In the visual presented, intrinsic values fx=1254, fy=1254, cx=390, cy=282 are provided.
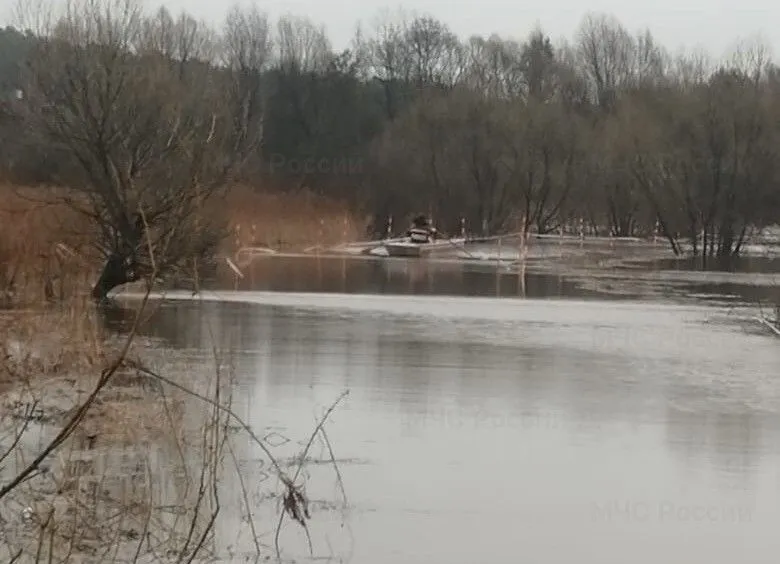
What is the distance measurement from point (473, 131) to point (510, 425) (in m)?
45.6

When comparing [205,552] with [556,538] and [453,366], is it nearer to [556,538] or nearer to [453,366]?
[556,538]

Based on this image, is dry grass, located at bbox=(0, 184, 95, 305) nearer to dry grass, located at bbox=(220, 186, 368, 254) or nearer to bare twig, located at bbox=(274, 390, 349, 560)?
bare twig, located at bbox=(274, 390, 349, 560)

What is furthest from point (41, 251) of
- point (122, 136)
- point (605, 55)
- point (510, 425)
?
point (605, 55)

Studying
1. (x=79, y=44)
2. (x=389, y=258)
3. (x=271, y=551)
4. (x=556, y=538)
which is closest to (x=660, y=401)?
(x=556, y=538)

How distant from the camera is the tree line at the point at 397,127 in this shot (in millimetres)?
21297

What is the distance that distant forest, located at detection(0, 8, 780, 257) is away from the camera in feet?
153

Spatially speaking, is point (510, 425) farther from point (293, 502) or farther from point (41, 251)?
point (41, 251)

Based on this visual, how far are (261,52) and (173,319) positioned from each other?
61.7 m

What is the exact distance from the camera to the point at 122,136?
841 inches

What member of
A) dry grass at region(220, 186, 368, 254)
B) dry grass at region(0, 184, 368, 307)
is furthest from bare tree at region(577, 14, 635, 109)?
dry grass at region(0, 184, 368, 307)

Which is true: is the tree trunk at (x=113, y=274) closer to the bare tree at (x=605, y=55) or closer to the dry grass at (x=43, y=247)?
the dry grass at (x=43, y=247)

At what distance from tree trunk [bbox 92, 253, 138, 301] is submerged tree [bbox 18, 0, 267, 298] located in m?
0.02

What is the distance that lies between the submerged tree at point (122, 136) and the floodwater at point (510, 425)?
1.40 m

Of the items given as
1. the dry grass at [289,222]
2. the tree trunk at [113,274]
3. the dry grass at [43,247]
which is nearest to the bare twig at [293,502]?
→ the dry grass at [43,247]
